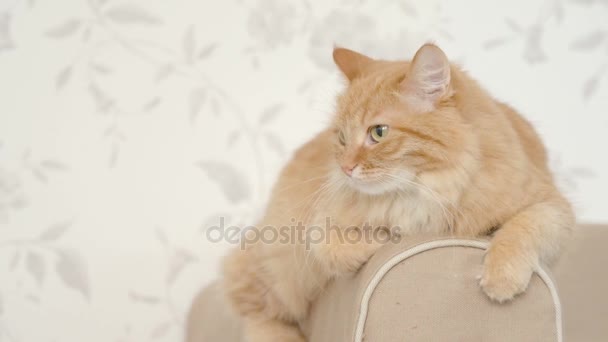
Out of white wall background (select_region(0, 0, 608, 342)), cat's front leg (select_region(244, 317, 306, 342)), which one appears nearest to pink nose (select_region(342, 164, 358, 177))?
cat's front leg (select_region(244, 317, 306, 342))

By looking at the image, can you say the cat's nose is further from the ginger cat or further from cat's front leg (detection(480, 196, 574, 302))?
cat's front leg (detection(480, 196, 574, 302))

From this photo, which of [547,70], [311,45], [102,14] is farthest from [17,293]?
[547,70]

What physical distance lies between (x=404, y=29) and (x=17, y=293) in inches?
61.2

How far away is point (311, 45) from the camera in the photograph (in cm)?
198

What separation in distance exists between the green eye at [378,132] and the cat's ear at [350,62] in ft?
0.56

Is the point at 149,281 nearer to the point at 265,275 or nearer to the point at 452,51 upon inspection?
the point at 265,275

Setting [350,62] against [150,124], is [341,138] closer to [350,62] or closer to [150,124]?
[350,62]

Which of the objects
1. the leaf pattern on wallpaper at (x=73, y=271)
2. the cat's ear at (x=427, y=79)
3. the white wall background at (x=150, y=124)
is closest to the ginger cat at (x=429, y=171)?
the cat's ear at (x=427, y=79)

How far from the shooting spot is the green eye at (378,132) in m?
1.01

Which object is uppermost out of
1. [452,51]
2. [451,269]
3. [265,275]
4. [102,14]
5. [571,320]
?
[102,14]

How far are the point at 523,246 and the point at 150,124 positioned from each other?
4.48ft

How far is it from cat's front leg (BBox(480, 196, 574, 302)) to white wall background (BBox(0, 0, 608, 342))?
3.11 ft

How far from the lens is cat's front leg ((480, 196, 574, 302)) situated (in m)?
0.80

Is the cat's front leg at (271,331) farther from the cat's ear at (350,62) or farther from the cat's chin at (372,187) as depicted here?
the cat's ear at (350,62)
